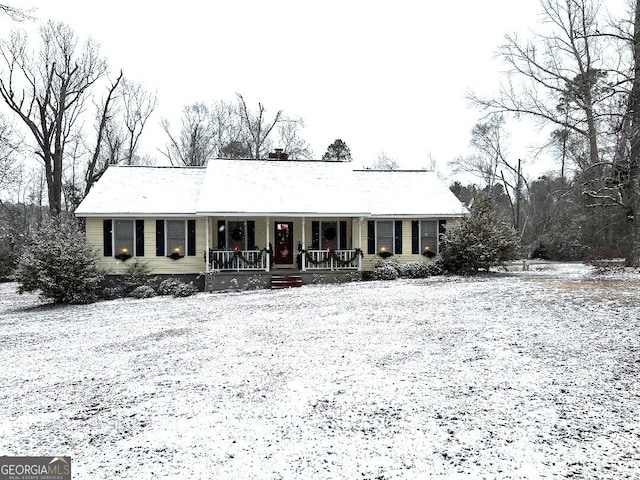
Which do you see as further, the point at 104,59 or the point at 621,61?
the point at 104,59

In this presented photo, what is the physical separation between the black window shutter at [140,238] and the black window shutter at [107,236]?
1.01 m

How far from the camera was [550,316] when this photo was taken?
10.0 m

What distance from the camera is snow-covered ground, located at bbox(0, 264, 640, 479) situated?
4.55m

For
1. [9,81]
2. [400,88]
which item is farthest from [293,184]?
[400,88]

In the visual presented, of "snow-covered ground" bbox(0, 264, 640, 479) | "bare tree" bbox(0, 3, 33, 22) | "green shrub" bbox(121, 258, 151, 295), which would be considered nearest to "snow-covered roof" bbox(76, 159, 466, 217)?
"green shrub" bbox(121, 258, 151, 295)

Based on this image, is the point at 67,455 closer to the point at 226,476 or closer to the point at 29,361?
the point at 226,476

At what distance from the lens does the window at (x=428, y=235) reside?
20.5 m

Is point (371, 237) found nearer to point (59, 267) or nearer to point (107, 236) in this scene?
point (107, 236)

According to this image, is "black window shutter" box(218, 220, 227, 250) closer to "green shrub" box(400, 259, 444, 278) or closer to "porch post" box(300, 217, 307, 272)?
"porch post" box(300, 217, 307, 272)

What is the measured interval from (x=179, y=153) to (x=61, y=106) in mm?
14433

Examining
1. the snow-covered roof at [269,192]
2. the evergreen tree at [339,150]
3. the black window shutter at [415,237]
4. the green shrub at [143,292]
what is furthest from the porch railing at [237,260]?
the evergreen tree at [339,150]

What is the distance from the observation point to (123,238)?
18.5 m

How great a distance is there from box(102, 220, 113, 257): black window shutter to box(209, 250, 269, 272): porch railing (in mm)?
4029

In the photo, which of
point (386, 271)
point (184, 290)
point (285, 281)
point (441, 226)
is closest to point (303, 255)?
point (285, 281)
